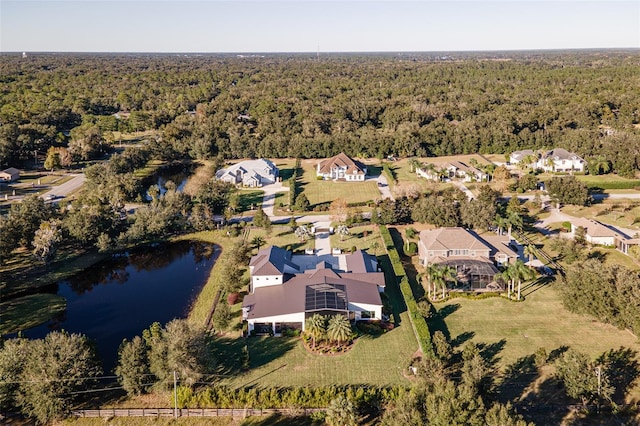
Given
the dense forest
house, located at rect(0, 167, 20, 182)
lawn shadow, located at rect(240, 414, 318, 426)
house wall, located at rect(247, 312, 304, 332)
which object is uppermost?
the dense forest

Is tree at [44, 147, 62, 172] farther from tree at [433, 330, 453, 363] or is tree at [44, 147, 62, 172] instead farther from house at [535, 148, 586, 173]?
house at [535, 148, 586, 173]

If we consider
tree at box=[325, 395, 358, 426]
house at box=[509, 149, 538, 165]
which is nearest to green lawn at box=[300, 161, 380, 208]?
house at box=[509, 149, 538, 165]

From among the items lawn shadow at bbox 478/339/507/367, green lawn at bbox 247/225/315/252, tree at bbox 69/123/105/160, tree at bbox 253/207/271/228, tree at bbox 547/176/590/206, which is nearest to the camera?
lawn shadow at bbox 478/339/507/367

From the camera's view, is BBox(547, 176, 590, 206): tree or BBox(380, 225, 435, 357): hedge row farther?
BBox(547, 176, 590, 206): tree

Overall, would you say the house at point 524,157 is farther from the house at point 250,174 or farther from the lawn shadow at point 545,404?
the lawn shadow at point 545,404

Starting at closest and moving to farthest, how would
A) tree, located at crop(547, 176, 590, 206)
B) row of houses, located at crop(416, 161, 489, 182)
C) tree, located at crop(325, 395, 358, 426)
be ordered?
tree, located at crop(325, 395, 358, 426)
tree, located at crop(547, 176, 590, 206)
row of houses, located at crop(416, 161, 489, 182)

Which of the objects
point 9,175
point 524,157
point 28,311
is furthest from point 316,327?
point 9,175

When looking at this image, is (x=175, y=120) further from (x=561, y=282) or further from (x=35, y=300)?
(x=561, y=282)
